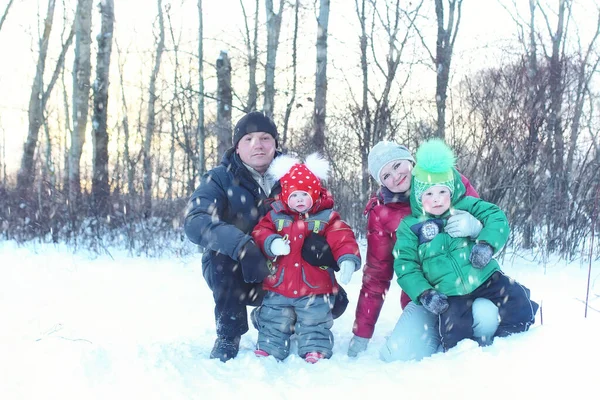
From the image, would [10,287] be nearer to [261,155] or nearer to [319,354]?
[261,155]

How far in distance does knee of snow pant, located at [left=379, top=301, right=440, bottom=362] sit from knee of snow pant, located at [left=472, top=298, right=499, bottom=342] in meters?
0.23

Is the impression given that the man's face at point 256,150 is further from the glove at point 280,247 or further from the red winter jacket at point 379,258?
the red winter jacket at point 379,258

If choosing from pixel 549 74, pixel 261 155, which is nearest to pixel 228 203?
pixel 261 155

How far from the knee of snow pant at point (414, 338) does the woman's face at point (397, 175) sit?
26.6 inches

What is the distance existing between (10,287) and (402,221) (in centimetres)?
383

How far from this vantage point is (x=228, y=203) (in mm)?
2916

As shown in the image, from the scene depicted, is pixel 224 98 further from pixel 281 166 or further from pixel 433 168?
pixel 433 168

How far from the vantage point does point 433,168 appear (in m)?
2.50

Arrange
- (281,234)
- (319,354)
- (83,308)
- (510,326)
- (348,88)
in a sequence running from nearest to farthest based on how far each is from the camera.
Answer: (510,326) → (319,354) → (281,234) → (83,308) → (348,88)

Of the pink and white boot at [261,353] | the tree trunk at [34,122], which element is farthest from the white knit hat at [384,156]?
the tree trunk at [34,122]

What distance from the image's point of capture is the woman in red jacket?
2.41 metres

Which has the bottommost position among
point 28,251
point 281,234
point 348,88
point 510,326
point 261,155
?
point 28,251

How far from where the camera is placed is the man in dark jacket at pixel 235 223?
2.54 meters

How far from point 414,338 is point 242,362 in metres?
0.88
